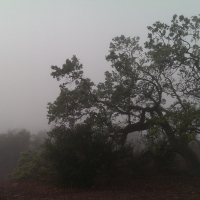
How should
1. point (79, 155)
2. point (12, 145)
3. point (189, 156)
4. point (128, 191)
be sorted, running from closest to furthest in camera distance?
point (128, 191), point (79, 155), point (189, 156), point (12, 145)

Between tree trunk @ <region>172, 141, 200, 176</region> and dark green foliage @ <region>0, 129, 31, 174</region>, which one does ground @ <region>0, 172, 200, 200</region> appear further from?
dark green foliage @ <region>0, 129, 31, 174</region>

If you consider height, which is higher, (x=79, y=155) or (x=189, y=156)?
(x=79, y=155)

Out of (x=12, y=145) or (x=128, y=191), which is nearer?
(x=128, y=191)

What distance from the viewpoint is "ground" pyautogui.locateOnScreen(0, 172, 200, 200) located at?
9.14 m

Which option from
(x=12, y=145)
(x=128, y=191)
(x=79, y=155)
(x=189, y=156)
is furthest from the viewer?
(x=12, y=145)

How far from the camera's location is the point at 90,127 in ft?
39.6

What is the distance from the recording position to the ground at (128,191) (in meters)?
9.14

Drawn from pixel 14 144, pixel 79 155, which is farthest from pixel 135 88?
pixel 14 144

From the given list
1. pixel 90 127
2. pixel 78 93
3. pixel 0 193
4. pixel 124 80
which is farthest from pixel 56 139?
pixel 124 80

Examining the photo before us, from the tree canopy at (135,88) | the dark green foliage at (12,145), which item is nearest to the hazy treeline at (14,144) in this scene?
the dark green foliage at (12,145)

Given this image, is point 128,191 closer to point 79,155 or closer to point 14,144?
point 79,155

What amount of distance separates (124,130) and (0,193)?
7.57 m

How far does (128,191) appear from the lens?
10.4m

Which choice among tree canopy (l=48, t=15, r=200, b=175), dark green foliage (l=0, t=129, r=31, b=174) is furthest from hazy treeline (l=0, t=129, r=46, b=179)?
tree canopy (l=48, t=15, r=200, b=175)
